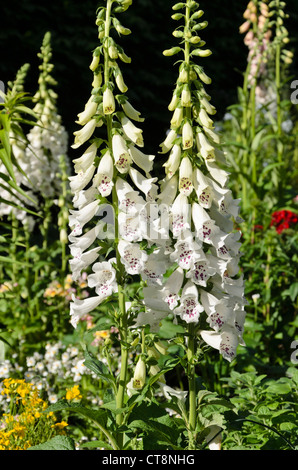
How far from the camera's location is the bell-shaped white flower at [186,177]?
2111mm

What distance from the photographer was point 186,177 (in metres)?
2.11

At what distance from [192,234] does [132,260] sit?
24 cm

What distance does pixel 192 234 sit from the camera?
2.12 m

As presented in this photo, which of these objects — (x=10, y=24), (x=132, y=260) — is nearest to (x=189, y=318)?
(x=132, y=260)

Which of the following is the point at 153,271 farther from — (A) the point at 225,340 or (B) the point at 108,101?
(B) the point at 108,101

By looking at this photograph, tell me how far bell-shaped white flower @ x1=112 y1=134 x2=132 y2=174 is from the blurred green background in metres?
5.24

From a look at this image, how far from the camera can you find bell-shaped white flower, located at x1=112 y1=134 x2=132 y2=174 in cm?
208

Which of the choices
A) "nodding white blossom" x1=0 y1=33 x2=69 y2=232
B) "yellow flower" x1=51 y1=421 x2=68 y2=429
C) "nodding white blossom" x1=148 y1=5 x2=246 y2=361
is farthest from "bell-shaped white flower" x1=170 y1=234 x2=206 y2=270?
"nodding white blossom" x1=0 y1=33 x2=69 y2=232

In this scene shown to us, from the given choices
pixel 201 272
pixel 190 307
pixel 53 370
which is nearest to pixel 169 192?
pixel 201 272

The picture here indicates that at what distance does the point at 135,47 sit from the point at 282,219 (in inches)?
204

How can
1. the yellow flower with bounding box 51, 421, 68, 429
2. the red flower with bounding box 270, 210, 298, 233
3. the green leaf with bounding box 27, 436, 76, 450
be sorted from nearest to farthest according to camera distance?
1. the green leaf with bounding box 27, 436, 76, 450
2. the yellow flower with bounding box 51, 421, 68, 429
3. the red flower with bounding box 270, 210, 298, 233

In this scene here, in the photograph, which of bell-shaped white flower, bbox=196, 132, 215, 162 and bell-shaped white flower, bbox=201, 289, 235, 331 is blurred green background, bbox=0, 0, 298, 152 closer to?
bell-shaped white flower, bbox=196, 132, 215, 162

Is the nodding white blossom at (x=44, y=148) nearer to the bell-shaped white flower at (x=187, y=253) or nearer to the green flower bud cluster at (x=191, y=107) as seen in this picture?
the green flower bud cluster at (x=191, y=107)

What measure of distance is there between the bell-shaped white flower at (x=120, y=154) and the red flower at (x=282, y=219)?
2207 mm
